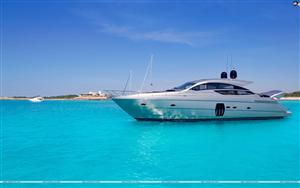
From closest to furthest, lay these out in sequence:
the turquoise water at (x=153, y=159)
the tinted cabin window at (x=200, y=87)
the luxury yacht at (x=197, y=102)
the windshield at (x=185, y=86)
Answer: the turquoise water at (x=153, y=159), the luxury yacht at (x=197, y=102), the tinted cabin window at (x=200, y=87), the windshield at (x=185, y=86)

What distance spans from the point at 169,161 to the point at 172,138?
5.06 metres

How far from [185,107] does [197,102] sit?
3.13ft

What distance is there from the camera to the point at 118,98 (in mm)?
20203

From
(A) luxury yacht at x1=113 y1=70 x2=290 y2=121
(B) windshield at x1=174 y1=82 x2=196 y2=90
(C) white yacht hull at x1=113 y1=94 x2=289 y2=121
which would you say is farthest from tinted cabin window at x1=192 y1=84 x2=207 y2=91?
(C) white yacht hull at x1=113 y1=94 x2=289 y2=121

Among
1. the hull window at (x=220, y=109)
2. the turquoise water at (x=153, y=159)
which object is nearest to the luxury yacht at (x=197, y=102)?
the hull window at (x=220, y=109)

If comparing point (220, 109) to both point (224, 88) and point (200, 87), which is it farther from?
point (200, 87)

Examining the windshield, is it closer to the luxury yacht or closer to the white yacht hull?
the luxury yacht

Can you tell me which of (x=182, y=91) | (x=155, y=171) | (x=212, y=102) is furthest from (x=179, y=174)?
(x=212, y=102)

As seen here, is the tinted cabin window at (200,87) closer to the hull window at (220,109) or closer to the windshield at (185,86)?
the windshield at (185,86)

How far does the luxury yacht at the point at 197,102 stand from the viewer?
65.0 feet

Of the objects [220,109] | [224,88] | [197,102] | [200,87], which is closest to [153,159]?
[197,102]

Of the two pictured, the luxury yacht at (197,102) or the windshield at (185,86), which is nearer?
the luxury yacht at (197,102)

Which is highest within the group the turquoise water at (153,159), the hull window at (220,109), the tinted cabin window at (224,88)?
the tinted cabin window at (224,88)

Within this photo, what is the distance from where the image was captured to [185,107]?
20266 mm
